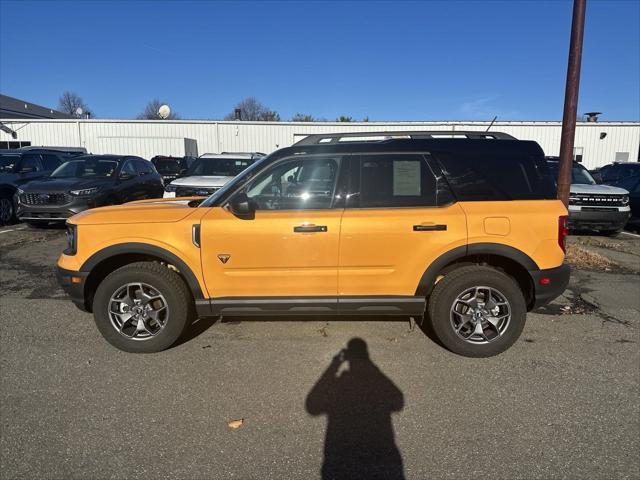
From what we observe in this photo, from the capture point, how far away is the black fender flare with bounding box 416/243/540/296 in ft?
11.9

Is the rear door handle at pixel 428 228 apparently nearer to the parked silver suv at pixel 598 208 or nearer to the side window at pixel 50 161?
the parked silver suv at pixel 598 208

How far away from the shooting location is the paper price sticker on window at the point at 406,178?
12.2ft

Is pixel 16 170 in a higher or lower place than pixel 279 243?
higher

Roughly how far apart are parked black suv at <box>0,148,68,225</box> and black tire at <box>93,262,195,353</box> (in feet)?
27.7

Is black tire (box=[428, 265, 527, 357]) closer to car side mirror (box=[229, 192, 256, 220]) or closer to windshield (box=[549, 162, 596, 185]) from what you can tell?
car side mirror (box=[229, 192, 256, 220])

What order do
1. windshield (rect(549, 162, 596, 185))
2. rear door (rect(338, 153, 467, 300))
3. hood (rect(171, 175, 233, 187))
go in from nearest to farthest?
rear door (rect(338, 153, 467, 300)) → hood (rect(171, 175, 233, 187)) → windshield (rect(549, 162, 596, 185))

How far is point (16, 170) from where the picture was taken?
1084cm

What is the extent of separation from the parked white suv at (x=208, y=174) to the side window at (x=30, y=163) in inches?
169

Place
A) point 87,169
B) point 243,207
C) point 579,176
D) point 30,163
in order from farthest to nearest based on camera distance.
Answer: point 30,163 → point 579,176 → point 87,169 → point 243,207

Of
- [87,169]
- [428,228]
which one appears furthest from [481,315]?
[87,169]

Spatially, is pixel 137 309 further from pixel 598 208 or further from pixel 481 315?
Result: pixel 598 208

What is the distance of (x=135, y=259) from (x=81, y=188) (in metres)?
5.91

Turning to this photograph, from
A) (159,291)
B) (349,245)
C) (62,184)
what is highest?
(62,184)

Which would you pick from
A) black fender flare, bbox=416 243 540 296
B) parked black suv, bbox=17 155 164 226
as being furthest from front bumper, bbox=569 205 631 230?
parked black suv, bbox=17 155 164 226
